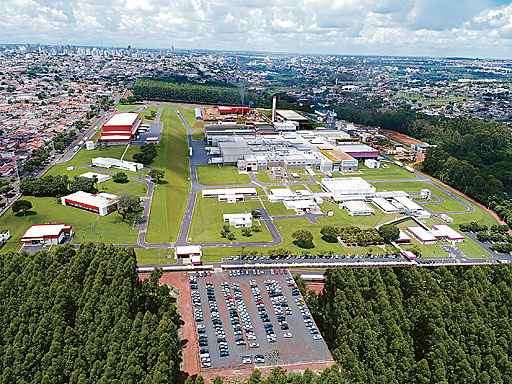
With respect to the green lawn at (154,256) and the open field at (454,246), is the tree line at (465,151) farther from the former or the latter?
the green lawn at (154,256)

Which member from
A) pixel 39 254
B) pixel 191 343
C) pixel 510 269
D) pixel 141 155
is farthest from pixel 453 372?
pixel 141 155

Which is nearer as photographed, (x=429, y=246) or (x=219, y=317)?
(x=219, y=317)

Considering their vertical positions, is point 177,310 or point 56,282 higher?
point 56,282

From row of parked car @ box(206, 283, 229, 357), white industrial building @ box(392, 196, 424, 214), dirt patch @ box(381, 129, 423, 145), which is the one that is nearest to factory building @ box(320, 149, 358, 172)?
white industrial building @ box(392, 196, 424, 214)

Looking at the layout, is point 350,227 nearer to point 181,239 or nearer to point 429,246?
point 429,246

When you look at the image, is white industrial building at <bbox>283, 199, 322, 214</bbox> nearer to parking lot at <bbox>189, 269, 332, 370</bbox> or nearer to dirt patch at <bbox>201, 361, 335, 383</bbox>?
parking lot at <bbox>189, 269, 332, 370</bbox>

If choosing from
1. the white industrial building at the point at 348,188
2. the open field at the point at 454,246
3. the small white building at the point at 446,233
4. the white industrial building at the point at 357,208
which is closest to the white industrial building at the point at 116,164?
the white industrial building at the point at 348,188
